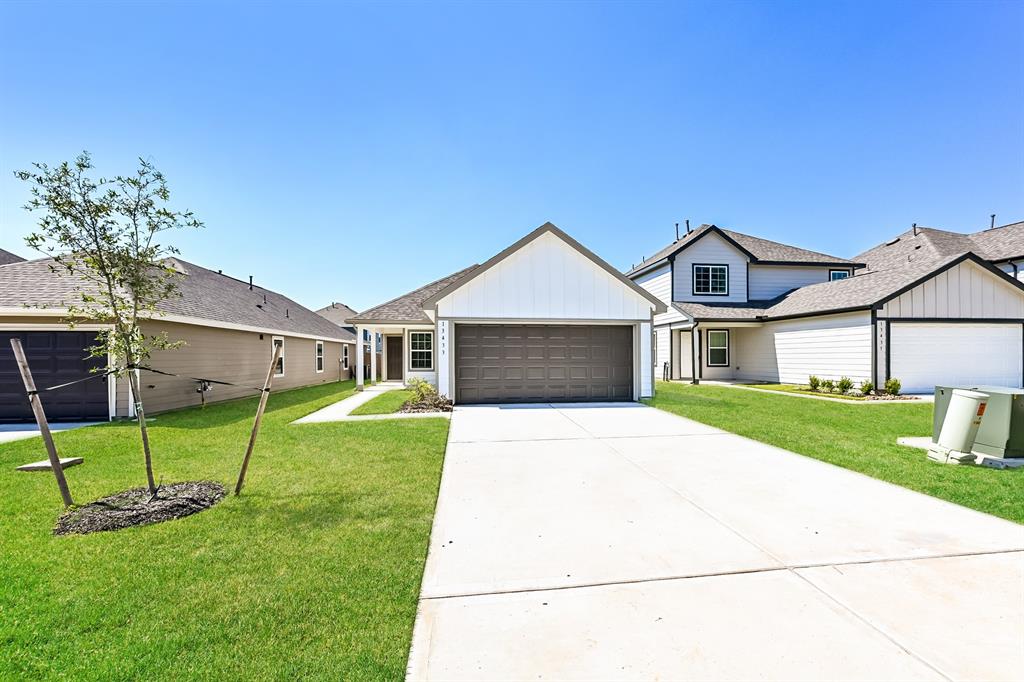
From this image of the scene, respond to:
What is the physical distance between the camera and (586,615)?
263 cm

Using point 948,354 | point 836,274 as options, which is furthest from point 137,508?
point 836,274

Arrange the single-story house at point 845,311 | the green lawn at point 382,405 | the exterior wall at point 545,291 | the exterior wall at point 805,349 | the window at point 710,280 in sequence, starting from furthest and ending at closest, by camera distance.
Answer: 1. the window at point 710,280
2. the exterior wall at point 805,349
3. the single-story house at point 845,311
4. the exterior wall at point 545,291
5. the green lawn at point 382,405

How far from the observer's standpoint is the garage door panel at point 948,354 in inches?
575

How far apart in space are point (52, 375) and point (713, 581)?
14438 mm

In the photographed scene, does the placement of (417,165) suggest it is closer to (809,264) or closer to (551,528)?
(551,528)

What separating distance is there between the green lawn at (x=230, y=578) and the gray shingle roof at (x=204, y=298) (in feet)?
8.43

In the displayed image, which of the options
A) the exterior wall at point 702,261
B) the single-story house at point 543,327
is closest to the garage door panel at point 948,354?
the exterior wall at point 702,261

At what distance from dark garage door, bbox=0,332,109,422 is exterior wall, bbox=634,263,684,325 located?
20254mm

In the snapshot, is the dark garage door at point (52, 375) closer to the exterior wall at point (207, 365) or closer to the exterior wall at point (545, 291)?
the exterior wall at point (207, 365)

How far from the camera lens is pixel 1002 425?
5898 mm

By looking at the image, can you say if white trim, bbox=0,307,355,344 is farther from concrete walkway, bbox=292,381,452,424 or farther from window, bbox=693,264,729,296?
window, bbox=693,264,729,296

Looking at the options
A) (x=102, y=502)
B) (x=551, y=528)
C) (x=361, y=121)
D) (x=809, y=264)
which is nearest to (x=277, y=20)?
(x=361, y=121)

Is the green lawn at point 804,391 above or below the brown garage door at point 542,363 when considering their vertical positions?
below

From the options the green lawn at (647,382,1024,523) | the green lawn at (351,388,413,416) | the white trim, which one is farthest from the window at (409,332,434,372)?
the green lawn at (647,382,1024,523)
